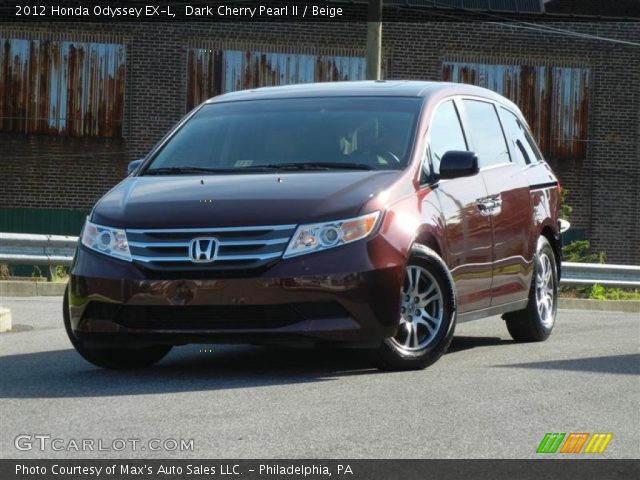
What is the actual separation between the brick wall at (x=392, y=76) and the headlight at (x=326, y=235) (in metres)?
23.9

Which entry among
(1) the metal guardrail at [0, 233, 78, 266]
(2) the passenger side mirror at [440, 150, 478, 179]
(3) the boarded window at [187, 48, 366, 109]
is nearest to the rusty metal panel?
(3) the boarded window at [187, 48, 366, 109]

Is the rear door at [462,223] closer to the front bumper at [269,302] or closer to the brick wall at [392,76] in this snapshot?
the front bumper at [269,302]

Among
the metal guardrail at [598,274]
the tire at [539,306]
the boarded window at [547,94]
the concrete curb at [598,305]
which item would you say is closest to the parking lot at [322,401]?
the tire at [539,306]

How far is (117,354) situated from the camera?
8883 millimetres

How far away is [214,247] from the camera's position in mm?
8062

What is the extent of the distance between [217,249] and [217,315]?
374mm

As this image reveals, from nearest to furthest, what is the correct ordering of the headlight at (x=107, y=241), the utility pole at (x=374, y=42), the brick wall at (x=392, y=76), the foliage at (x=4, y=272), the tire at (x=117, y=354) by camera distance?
the headlight at (x=107, y=241), the tire at (x=117, y=354), the foliage at (x=4, y=272), the utility pole at (x=374, y=42), the brick wall at (x=392, y=76)

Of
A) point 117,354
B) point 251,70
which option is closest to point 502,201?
point 117,354

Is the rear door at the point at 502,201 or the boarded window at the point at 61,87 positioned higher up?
the rear door at the point at 502,201

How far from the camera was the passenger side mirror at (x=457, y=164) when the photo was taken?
9.04 meters

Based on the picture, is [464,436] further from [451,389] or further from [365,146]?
[365,146]

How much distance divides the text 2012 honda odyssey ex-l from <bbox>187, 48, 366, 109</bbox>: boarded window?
71.8ft

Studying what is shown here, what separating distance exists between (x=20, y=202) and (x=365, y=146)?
2353 centimetres

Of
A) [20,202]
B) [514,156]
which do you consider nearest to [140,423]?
[514,156]
